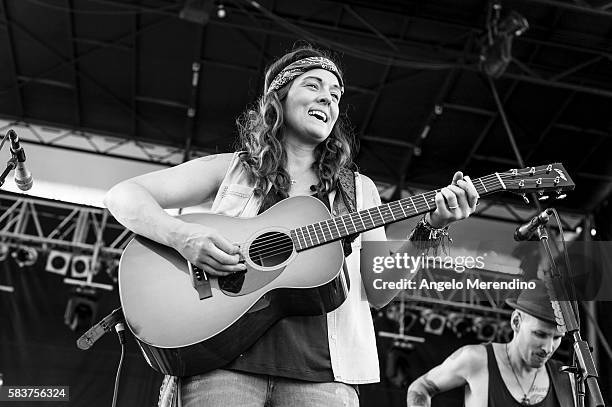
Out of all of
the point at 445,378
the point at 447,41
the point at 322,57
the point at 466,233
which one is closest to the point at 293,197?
the point at 322,57

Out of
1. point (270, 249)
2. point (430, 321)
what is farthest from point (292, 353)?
point (430, 321)

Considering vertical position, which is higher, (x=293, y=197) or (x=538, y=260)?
(x=538, y=260)

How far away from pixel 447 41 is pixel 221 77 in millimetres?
3120

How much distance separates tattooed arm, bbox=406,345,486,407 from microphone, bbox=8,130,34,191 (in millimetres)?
2839

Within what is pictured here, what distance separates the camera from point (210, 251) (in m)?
2.35

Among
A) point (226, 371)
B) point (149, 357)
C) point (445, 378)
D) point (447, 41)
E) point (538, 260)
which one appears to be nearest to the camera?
point (226, 371)

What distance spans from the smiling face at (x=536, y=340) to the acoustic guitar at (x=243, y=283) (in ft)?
8.69

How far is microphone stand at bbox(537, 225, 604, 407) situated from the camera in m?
2.76

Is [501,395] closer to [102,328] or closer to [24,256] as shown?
[102,328]

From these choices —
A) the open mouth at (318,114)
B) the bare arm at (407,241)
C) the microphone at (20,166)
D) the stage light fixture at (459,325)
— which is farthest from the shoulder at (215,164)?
the stage light fixture at (459,325)

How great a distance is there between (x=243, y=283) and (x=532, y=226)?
1.36m

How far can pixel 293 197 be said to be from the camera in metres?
2.56

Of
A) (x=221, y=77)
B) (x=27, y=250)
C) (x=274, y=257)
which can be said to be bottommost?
(x=274, y=257)

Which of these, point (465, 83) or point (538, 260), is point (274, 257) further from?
point (465, 83)
